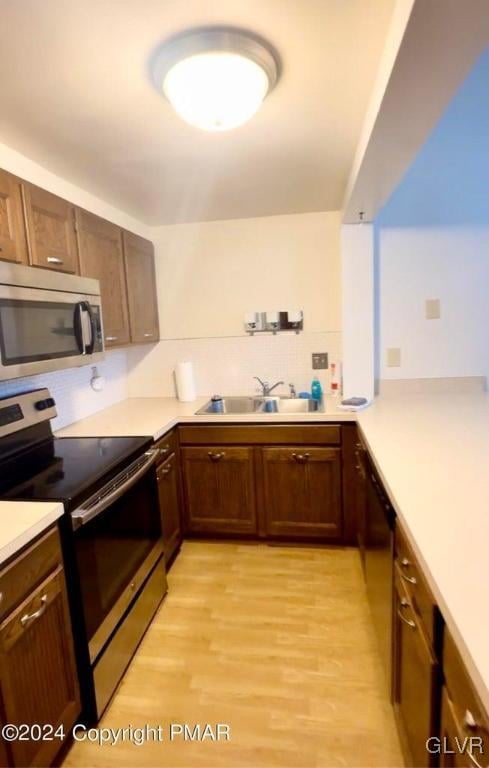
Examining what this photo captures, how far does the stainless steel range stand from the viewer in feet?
4.48

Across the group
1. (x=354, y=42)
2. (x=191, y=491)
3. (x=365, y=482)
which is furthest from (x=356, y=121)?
(x=191, y=491)

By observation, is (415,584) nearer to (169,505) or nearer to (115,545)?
(115,545)

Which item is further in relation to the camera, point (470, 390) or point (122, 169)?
point (470, 390)

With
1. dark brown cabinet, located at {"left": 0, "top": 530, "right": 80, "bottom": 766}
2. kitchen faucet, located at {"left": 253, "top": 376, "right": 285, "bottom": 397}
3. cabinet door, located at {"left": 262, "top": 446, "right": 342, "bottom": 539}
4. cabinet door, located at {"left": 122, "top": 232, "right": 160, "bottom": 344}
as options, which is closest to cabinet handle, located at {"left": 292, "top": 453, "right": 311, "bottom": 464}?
cabinet door, located at {"left": 262, "top": 446, "right": 342, "bottom": 539}

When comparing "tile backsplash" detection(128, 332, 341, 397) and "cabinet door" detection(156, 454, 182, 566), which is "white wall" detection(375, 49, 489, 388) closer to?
"tile backsplash" detection(128, 332, 341, 397)

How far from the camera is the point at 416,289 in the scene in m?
2.60

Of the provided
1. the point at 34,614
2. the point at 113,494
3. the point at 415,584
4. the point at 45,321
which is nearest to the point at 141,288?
the point at 45,321

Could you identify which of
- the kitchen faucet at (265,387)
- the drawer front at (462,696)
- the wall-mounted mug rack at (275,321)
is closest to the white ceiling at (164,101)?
the wall-mounted mug rack at (275,321)

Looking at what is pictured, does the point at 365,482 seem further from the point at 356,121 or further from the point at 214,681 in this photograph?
the point at 356,121

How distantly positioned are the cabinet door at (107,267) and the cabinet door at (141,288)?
82 mm

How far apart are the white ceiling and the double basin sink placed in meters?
1.32

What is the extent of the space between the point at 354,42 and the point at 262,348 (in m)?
1.97

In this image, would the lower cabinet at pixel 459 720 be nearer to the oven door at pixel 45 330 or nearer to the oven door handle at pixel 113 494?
the oven door handle at pixel 113 494

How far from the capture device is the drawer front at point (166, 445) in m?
2.17
